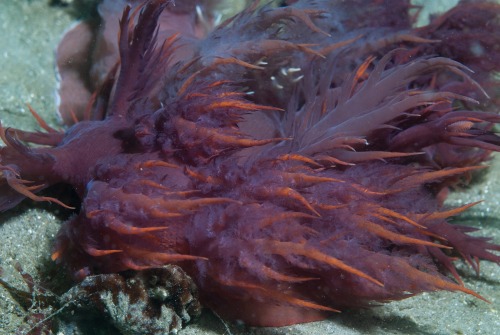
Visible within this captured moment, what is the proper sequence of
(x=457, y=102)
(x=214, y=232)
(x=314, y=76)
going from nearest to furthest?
(x=214, y=232), (x=314, y=76), (x=457, y=102)

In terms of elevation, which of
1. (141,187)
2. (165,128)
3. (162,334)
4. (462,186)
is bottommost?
(462,186)

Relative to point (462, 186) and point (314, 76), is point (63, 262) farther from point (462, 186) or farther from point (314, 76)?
point (462, 186)

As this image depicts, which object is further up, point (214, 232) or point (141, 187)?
point (141, 187)

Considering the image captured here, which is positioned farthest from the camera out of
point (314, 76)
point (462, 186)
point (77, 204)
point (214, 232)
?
point (462, 186)

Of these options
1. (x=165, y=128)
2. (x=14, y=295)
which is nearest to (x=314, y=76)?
(x=165, y=128)

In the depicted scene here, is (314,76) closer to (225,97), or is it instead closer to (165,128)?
(225,97)

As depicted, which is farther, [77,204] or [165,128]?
[77,204]

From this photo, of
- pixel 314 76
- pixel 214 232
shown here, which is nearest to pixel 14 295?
pixel 214 232
